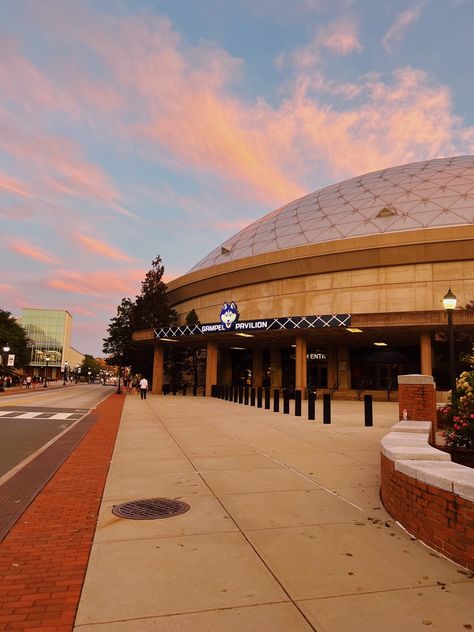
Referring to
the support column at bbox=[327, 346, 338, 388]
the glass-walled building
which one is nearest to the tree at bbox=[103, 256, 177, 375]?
the support column at bbox=[327, 346, 338, 388]

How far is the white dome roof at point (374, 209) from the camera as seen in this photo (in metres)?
44.0

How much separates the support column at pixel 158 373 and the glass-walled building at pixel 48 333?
396 ft

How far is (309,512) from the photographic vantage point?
19.6 ft

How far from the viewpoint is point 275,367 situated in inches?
2000

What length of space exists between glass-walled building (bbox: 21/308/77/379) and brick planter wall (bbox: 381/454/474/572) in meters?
165

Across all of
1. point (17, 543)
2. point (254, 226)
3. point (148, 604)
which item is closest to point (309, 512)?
point (148, 604)

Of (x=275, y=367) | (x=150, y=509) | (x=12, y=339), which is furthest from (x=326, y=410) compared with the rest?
(x=12, y=339)

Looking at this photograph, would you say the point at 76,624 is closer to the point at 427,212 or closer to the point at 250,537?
the point at 250,537

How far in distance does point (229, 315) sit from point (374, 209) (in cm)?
2052

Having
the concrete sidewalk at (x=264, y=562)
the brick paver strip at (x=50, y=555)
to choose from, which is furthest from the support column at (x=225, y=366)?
the brick paver strip at (x=50, y=555)

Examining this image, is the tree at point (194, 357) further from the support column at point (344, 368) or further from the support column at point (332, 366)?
the support column at point (344, 368)

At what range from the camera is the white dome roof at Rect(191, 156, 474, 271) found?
4397cm

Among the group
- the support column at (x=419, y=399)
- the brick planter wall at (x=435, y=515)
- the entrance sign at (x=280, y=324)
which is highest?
the entrance sign at (x=280, y=324)

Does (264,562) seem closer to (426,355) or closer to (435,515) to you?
(435,515)
